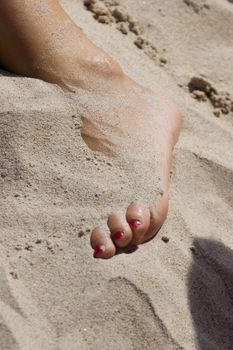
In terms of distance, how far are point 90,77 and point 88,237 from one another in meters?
0.65

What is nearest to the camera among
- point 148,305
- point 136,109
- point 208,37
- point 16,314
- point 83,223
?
point 16,314

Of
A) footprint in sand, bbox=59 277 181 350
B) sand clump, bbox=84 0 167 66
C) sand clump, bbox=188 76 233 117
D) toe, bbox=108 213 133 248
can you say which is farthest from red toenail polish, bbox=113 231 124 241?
sand clump, bbox=84 0 167 66

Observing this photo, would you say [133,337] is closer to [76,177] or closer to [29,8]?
[76,177]

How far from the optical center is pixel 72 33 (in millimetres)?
2275

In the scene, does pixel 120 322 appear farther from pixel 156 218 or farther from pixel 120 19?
pixel 120 19

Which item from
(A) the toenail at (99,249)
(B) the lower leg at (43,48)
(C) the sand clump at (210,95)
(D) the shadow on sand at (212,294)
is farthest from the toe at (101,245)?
(C) the sand clump at (210,95)

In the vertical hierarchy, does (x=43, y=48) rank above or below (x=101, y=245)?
above

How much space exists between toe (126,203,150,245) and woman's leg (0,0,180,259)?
0.61 feet

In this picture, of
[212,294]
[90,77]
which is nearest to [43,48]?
[90,77]

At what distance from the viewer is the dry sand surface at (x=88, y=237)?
63.5 inches

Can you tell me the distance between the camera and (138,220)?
1.83 m

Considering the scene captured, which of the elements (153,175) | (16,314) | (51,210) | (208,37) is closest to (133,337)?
(16,314)

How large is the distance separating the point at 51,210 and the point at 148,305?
383mm

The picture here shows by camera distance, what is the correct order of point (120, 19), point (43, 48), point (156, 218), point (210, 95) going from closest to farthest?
point (156, 218), point (43, 48), point (210, 95), point (120, 19)
